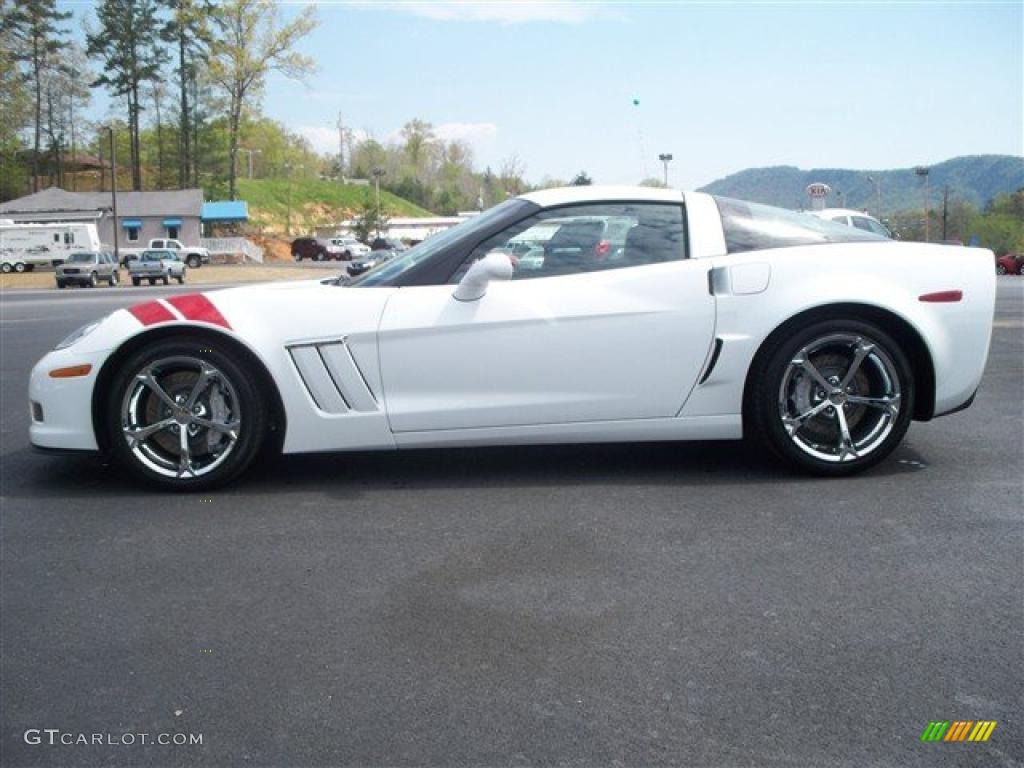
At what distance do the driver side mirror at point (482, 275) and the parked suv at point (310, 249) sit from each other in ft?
221

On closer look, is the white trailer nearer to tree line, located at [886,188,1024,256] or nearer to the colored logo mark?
tree line, located at [886,188,1024,256]

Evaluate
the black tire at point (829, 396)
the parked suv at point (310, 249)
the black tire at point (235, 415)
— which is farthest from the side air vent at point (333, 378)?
the parked suv at point (310, 249)

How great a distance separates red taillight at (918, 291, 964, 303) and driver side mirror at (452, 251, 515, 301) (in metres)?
1.82

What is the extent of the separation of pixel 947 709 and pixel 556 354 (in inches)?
88.4

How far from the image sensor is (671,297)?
417cm

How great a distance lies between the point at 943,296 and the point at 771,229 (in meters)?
0.80

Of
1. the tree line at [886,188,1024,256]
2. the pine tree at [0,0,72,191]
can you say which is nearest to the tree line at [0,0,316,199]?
the pine tree at [0,0,72,191]

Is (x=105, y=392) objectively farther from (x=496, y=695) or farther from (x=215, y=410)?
(x=496, y=695)

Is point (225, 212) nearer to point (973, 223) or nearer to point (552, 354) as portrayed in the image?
point (973, 223)

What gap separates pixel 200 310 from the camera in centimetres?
423

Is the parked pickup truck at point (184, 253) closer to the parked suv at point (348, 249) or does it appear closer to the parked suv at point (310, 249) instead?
the parked suv at point (310, 249)

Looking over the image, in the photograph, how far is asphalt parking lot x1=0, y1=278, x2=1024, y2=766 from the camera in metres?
2.16

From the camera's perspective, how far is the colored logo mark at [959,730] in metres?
2.10

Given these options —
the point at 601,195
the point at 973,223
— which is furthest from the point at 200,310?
the point at 973,223
